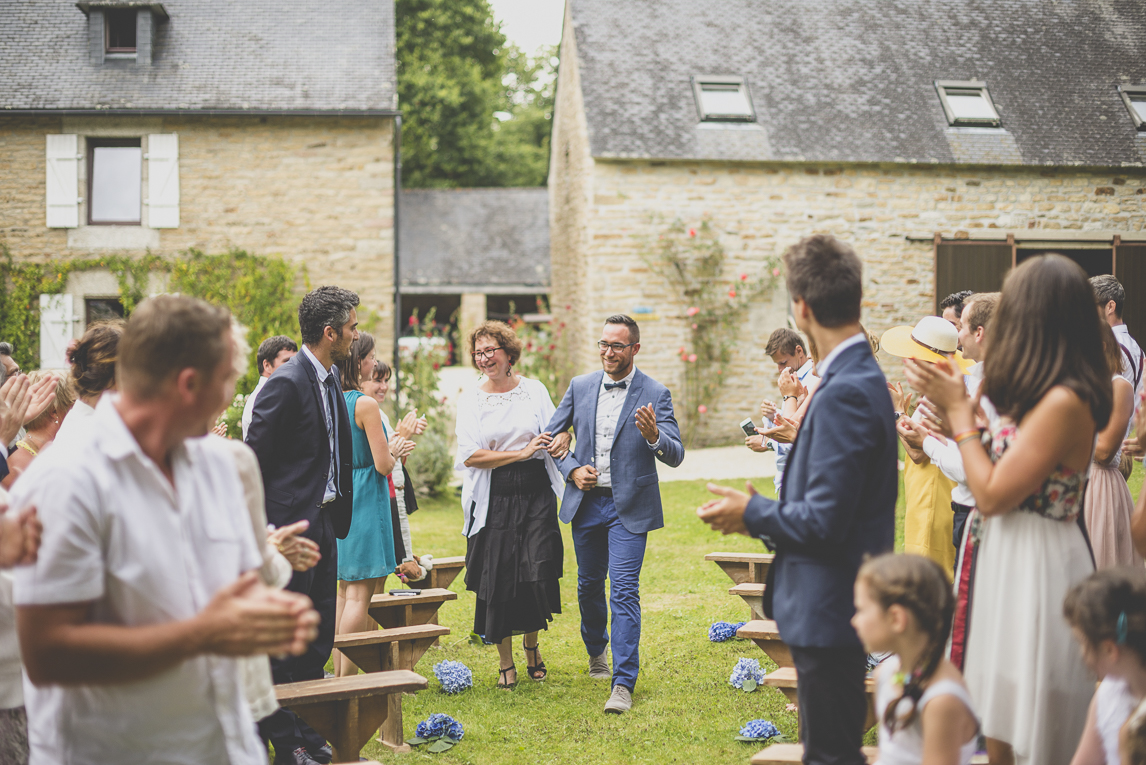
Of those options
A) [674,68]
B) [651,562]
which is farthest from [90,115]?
[651,562]

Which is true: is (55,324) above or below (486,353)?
above

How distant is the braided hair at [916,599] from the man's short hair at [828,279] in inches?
27.3

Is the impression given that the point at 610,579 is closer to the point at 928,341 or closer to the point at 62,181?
the point at 928,341

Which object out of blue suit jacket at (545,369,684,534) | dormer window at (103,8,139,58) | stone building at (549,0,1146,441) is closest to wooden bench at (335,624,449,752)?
blue suit jacket at (545,369,684,534)

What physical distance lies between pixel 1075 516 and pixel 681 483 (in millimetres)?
9756

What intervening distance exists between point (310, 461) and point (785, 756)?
237 cm

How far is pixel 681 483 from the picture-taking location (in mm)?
Result: 12438

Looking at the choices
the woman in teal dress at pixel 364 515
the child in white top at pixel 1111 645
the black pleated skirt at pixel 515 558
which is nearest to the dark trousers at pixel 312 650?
the woman in teal dress at pixel 364 515

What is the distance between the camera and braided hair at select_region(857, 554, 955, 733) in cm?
238

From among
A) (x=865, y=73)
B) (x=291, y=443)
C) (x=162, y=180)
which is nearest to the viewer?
(x=291, y=443)

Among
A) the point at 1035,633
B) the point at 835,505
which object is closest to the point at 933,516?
the point at 1035,633

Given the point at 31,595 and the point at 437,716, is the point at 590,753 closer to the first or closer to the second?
the point at 437,716

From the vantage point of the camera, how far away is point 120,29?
1519 cm

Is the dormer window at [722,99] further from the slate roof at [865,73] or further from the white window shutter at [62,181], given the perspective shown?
the white window shutter at [62,181]
